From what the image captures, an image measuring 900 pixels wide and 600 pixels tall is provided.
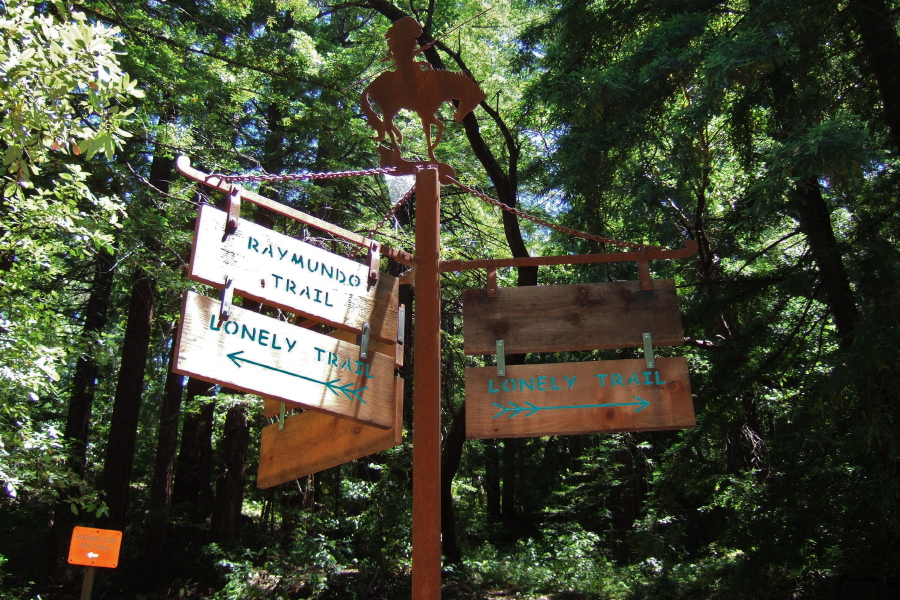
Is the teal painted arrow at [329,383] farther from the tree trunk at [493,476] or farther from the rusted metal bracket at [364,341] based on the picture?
the tree trunk at [493,476]

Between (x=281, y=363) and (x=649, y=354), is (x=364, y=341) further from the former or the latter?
(x=649, y=354)

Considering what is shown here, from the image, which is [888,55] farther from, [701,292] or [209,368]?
[209,368]

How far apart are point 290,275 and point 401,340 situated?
1.96 ft

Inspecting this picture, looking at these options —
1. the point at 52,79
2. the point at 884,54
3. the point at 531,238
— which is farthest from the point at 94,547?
the point at 531,238

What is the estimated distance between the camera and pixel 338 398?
2.64 metres

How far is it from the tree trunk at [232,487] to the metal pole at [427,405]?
30.4 ft

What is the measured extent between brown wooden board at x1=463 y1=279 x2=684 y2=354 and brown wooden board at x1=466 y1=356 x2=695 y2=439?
4.7 inches

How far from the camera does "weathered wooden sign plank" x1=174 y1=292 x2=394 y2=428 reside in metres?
2.35

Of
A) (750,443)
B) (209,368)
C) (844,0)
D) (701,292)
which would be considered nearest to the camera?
(209,368)

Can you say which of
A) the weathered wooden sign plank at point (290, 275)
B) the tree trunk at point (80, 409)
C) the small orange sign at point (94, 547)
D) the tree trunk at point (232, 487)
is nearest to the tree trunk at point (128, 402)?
the tree trunk at point (80, 409)

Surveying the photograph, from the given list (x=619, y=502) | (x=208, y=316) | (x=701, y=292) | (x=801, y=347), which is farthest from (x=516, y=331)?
(x=619, y=502)

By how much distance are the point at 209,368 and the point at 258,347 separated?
0.68 ft

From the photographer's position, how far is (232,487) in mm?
11641

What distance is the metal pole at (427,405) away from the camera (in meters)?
2.58
